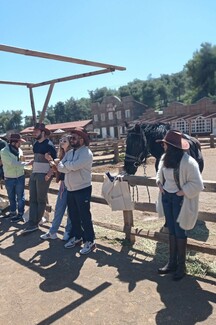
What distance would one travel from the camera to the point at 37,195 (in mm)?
5305

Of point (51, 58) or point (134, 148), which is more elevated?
point (51, 58)

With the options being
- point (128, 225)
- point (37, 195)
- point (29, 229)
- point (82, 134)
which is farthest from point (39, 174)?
point (128, 225)

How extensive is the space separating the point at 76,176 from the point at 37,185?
1.30 meters

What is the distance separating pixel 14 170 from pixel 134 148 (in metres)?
2.50

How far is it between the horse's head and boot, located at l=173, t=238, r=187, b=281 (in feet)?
5.76

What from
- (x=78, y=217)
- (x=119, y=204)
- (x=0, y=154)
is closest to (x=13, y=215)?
(x=0, y=154)

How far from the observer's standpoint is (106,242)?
4.74 m

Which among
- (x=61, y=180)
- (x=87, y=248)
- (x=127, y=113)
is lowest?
(x=87, y=248)

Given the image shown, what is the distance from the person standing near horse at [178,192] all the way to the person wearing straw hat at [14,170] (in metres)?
3.17

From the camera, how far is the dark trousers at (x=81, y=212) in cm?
425

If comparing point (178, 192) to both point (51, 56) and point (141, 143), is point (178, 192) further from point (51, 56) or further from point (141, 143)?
point (51, 56)

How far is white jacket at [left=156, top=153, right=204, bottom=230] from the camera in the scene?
3123 millimetres

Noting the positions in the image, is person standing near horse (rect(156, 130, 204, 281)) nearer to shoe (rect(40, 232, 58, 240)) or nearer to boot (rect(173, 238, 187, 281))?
boot (rect(173, 238, 187, 281))

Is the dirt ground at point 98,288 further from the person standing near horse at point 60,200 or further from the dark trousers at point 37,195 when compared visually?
the dark trousers at point 37,195
